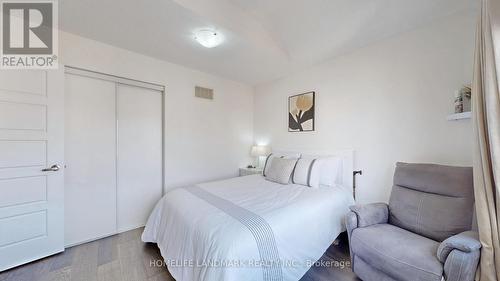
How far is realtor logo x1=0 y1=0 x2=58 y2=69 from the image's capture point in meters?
1.84

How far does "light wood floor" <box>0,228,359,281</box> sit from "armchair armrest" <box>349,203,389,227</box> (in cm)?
51

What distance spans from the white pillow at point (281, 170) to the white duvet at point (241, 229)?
7.8 inches

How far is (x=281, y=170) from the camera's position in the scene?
8.70ft

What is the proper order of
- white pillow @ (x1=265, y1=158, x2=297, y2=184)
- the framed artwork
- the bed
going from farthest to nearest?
the framed artwork, white pillow @ (x1=265, y1=158, x2=297, y2=184), the bed

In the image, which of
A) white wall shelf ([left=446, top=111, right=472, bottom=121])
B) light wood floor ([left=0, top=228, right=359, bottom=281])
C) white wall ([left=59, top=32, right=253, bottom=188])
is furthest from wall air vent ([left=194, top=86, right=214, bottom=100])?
white wall shelf ([left=446, top=111, right=472, bottom=121])

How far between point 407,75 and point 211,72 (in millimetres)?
2750

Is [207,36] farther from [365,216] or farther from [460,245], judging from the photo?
[460,245]

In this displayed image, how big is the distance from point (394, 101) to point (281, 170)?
155 cm

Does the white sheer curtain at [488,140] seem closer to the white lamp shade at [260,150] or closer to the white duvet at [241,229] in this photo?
the white duvet at [241,229]

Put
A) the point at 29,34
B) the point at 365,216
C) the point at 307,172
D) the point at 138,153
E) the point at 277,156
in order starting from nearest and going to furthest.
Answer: the point at 365,216
the point at 29,34
the point at 307,172
the point at 138,153
the point at 277,156

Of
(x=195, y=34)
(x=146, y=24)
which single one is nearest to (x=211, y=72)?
(x=195, y=34)

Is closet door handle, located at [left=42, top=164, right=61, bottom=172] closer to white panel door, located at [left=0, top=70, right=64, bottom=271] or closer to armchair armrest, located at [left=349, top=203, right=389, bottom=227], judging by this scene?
white panel door, located at [left=0, top=70, right=64, bottom=271]

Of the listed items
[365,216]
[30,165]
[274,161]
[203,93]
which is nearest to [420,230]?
[365,216]

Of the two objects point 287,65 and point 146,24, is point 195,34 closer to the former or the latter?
point 146,24
